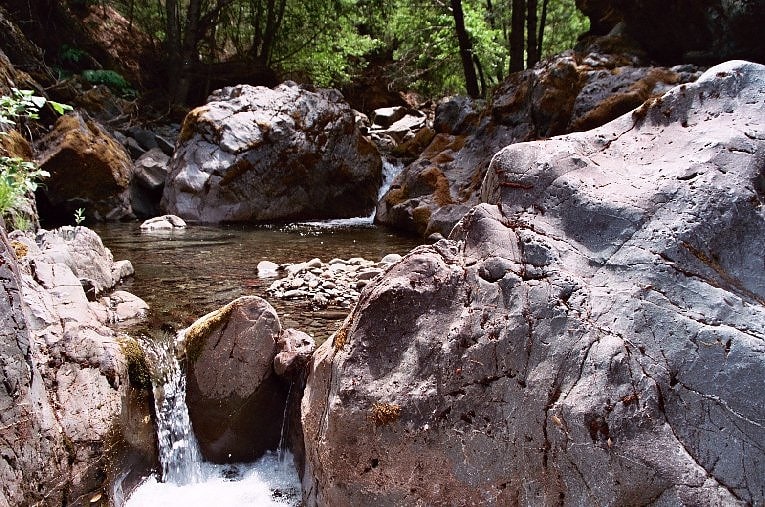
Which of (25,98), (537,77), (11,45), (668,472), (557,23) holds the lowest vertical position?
(668,472)

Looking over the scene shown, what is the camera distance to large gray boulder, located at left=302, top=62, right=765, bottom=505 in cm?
279

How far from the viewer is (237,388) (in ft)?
14.4

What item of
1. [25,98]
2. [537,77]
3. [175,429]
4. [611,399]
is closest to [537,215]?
[611,399]

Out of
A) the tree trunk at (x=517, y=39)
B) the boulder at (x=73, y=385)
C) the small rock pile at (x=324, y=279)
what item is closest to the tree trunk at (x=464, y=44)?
the tree trunk at (x=517, y=39)

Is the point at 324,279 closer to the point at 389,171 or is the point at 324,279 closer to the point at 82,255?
the point at 82,255

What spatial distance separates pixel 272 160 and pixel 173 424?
32.5ft

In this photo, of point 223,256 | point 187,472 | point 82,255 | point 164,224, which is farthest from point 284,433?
point 164,224

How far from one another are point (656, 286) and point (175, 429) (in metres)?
3.51

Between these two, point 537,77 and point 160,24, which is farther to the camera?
point 160,24

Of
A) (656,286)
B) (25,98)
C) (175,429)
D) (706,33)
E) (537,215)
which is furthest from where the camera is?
(706,33)

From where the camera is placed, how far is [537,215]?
12.0ft

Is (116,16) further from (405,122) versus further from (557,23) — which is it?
(557,23)

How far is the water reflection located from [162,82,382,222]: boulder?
1058 mm

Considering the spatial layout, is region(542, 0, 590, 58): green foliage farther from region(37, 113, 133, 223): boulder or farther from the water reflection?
region(37, 113, 133, 223): boulder
